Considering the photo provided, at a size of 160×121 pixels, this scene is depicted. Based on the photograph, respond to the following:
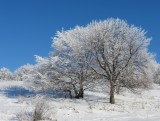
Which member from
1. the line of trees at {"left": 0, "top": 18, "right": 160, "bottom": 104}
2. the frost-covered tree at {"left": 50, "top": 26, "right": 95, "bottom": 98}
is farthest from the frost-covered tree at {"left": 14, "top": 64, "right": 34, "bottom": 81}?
the frost-covered tree at {"left": 50, "top": 26, "right": 95, "bottom": 98}

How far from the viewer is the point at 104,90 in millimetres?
44438

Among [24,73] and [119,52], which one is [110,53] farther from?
[24,73]

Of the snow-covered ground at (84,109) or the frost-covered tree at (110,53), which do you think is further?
the frost-covered tree at (110,53)

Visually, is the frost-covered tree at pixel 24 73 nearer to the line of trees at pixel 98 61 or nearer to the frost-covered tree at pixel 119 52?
the line of trees at pixel 98 61

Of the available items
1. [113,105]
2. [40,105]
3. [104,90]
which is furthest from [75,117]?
[104,90]

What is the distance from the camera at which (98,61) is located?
39.1 meters

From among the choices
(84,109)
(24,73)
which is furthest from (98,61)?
(24,73)

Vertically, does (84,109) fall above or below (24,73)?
below

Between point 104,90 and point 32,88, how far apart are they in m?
8.60

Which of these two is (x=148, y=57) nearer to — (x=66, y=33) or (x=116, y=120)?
(x=66, y=33)

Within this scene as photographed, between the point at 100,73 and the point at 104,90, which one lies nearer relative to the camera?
the point at 100,73

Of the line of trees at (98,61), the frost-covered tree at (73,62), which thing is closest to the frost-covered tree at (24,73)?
the line of trees at (98,61)

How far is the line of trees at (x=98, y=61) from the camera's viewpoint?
128ft

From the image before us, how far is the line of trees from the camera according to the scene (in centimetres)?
3900
